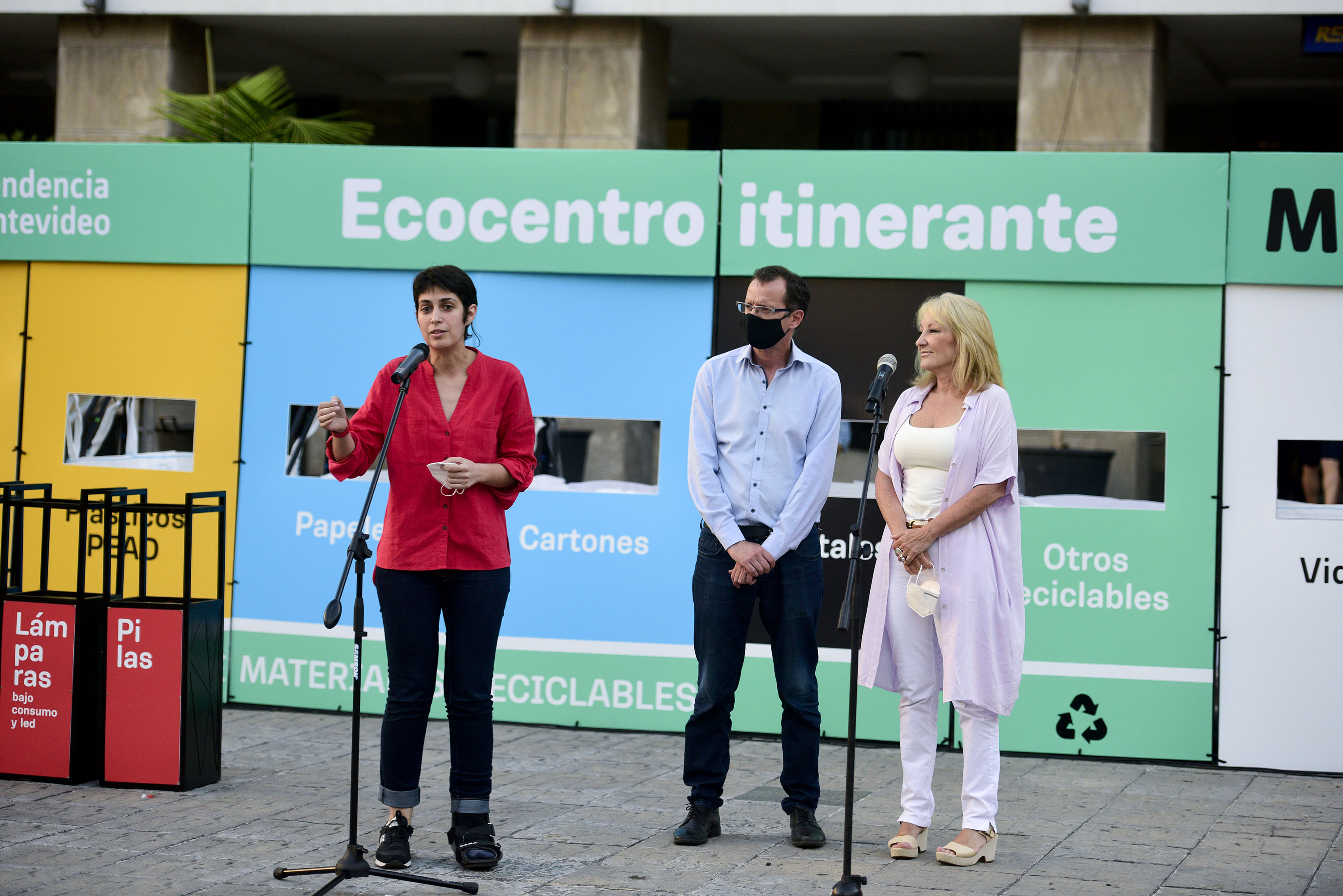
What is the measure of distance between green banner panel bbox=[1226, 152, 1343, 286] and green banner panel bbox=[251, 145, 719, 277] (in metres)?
2.54

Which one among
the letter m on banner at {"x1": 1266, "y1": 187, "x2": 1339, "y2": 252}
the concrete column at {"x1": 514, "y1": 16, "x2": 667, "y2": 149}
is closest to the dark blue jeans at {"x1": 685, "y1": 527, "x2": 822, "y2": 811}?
the letter m on banner at {"x1": 1266, "y1": 187, "x2": 1339, "y2": 252}

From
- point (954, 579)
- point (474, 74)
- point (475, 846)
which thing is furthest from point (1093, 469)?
point (474, 74)

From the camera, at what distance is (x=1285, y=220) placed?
671 centimetres

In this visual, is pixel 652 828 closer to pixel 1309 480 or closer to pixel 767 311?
pixel 767 311

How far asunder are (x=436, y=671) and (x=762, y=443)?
1.47 meters

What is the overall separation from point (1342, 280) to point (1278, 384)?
564 mm

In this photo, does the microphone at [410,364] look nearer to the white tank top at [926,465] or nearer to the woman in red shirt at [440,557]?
the woman in red shirt at [440,557]

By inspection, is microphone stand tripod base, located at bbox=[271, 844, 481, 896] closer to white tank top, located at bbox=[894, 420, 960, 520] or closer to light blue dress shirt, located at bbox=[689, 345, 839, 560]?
light blue dress shirt, located at bbox=[689, 345, 839, 560]

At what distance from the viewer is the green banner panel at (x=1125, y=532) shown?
22.3 feet

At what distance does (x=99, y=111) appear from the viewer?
451 inches

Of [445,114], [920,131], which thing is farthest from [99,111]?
[920,131]

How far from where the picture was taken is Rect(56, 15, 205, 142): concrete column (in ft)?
37.4

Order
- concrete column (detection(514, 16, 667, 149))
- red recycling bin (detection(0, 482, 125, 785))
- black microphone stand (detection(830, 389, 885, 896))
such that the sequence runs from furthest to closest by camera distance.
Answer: concrete column (detection(514, 16, 667, 149)), red recycling bin (detection(0, 482, 125, 785)), black microphone stand (detection(830, 389, 885, 896))

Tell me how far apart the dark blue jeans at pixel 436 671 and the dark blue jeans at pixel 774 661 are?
0.83 metres
